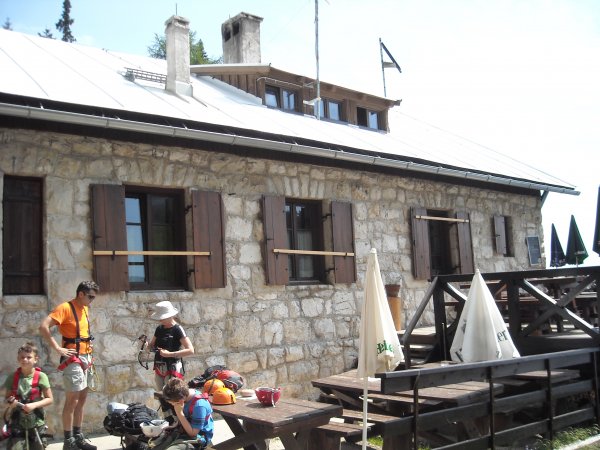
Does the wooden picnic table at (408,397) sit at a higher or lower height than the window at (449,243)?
lower

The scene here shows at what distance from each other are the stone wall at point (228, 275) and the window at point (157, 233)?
0.51 feet

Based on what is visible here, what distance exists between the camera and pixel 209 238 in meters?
7.05

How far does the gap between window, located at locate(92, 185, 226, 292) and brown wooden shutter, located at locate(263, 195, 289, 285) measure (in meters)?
0.62

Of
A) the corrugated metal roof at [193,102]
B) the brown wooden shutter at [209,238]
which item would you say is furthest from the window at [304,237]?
the brown wooden shutter at [209,238]

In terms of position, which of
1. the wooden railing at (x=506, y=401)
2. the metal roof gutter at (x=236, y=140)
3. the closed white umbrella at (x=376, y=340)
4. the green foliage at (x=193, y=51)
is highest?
the green foliage at (x=193, y=51)

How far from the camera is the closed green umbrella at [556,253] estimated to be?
484 inches

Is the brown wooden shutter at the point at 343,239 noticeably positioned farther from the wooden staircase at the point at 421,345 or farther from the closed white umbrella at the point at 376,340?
the closed white umbrella at the point at 376,340

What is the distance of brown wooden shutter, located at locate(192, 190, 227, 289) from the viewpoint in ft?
22.7

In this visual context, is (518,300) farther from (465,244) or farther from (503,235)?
(503,235)

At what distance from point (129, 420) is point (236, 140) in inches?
131

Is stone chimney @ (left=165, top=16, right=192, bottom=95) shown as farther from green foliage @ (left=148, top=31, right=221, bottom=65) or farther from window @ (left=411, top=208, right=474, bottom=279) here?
green foliage @ (left=148, top=31, right=221, bottom=65)

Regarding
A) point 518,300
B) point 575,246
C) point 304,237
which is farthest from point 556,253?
point 304,237

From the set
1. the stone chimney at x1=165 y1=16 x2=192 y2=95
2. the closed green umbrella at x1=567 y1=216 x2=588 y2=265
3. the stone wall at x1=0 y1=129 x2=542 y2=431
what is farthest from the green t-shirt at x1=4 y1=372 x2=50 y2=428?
the closed green umbrella at x1=567 y1=216 x2=588 y2=265

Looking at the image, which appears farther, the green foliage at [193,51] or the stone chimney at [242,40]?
the green foliage at [193,51]
